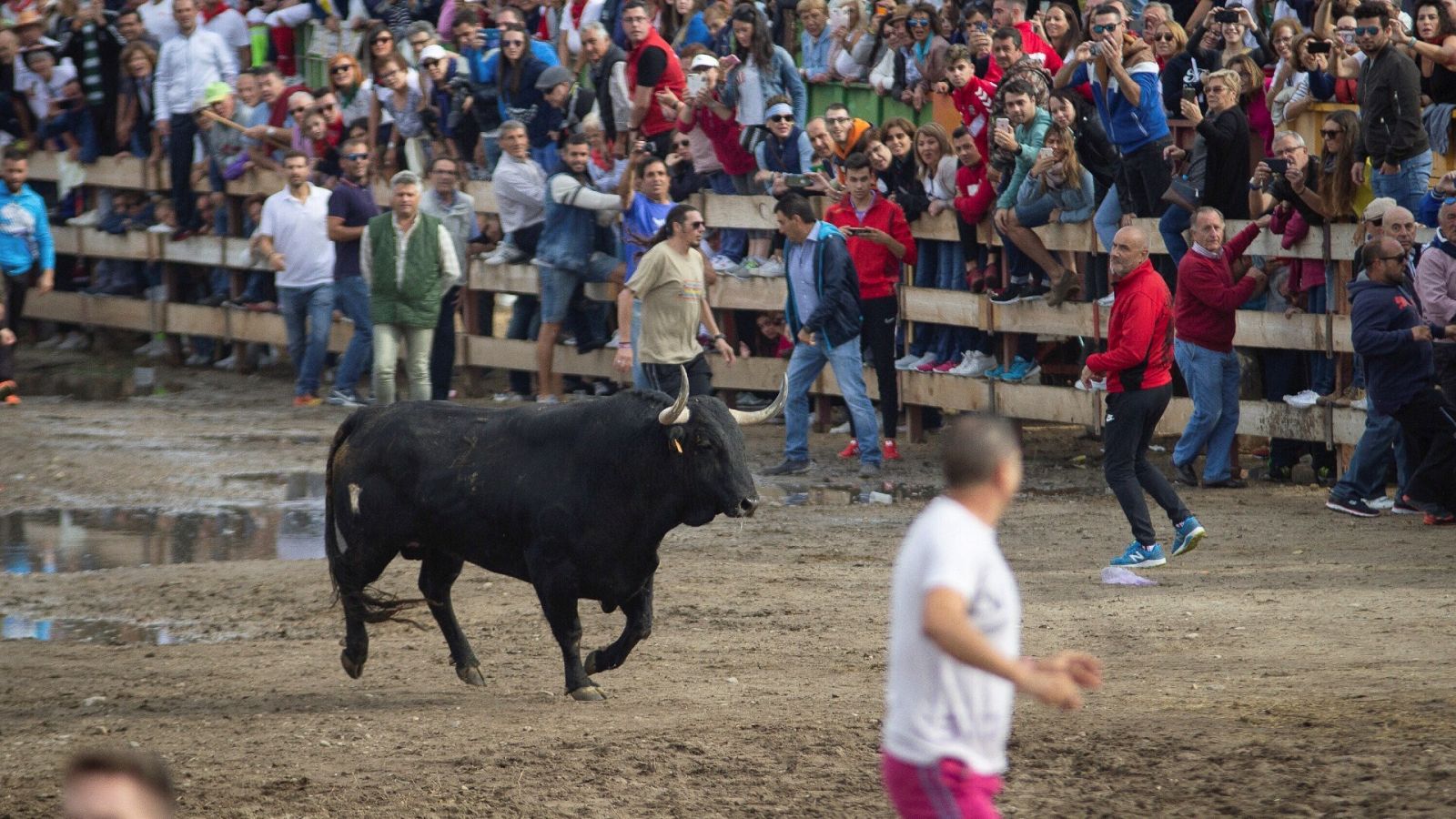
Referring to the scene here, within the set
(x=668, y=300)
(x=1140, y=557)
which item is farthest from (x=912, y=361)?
(x=1140, y=557)

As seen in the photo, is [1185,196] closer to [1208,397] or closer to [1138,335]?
[1208,397]

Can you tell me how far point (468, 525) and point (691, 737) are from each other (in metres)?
1.73

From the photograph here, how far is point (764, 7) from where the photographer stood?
57.5 feet

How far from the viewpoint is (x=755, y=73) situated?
1599 centimetres

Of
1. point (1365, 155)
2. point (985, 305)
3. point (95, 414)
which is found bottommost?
point (95, 414)

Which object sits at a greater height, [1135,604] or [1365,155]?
[1365,155]

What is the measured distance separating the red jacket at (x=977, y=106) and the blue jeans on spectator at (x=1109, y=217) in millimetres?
1102

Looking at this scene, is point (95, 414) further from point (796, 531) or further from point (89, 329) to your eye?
point (796, 531)

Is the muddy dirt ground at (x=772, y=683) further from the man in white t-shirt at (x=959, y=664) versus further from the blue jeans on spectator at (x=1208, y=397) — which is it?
the man in white t-shirt at (x=959, y=664)

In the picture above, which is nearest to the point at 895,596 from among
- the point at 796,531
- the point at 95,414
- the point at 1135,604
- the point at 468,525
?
the point at 468,525

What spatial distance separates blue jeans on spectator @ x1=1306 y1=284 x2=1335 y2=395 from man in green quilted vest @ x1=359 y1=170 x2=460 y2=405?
21.2 feet

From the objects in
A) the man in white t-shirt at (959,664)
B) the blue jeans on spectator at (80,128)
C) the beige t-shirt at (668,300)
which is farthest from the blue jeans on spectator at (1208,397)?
the blue jeans on spectator at (80,128)

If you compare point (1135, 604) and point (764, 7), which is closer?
point (1135, 604)

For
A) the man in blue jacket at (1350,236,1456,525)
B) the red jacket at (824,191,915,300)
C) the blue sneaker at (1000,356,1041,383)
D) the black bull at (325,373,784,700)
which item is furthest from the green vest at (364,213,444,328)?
the man in blue jacket at (1350,236,1456,525)
